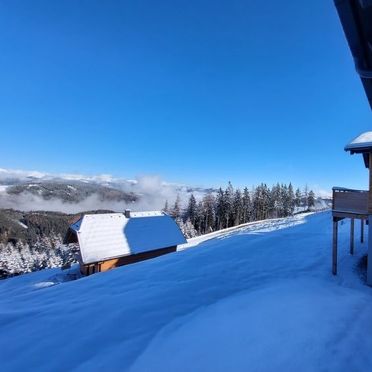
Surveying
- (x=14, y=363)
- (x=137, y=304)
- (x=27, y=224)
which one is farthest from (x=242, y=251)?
(x=27, y=224)

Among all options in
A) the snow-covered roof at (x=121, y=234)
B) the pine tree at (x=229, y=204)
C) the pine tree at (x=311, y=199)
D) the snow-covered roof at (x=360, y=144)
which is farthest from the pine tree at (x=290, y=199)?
the snow-covered roof at (x=360, y=144)

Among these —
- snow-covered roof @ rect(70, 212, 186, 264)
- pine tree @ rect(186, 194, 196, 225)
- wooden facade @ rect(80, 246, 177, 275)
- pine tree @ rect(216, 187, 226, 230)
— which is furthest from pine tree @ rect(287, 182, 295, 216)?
wooden facade @ rect(80, 246, 177, 275)

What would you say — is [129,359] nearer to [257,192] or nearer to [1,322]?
[1,322]

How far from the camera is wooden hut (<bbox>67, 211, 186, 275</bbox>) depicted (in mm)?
21375

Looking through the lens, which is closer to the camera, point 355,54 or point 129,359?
point 355,54

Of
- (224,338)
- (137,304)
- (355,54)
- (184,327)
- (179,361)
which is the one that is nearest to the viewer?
(355,54)

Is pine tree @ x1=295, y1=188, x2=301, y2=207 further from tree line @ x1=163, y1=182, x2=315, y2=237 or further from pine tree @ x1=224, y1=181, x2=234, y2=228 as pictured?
pine tree @ x1=224, y1=181, x2=234, y2=228

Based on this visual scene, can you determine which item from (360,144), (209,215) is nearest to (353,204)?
(360,144)

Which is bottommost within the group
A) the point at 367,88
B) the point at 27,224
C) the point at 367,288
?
the point at 27,224

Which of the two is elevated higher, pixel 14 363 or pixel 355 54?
pixel 355 54

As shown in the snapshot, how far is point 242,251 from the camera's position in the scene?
1503 cm

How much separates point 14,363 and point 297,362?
194 inches

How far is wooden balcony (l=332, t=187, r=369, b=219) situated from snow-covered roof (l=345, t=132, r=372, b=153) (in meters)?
1.82

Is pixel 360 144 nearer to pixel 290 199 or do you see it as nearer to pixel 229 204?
pixel 229 204
